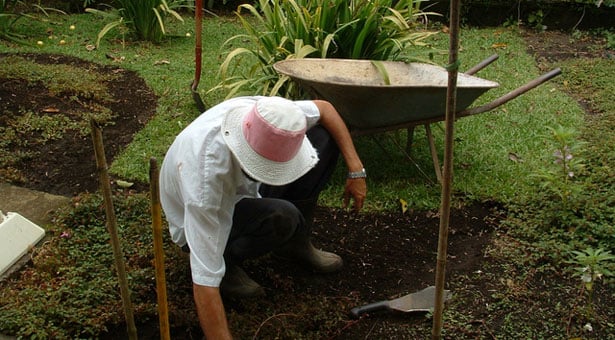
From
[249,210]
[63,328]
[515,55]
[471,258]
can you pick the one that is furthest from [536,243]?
[515,55]

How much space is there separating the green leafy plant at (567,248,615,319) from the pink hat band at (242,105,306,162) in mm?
1326

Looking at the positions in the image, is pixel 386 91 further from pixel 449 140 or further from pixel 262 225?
pixel 449 140

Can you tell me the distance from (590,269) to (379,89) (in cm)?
133

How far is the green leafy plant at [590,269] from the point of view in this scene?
2.63 meters

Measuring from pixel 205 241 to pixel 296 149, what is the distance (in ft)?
1.41

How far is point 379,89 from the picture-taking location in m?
3.40

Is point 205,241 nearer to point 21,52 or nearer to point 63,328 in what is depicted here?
point 63,328

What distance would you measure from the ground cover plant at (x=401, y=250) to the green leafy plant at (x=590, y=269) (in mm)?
11

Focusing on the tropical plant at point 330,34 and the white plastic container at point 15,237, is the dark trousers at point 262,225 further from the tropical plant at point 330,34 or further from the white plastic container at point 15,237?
the tropical plant at point 330,34

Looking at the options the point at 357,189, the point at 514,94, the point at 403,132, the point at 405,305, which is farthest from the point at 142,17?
the point at 405,305

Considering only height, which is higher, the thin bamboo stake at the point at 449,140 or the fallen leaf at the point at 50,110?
the thin bamboo stake at the point at 449,140

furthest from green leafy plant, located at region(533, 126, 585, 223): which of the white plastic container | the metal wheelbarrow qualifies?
the white plastic container

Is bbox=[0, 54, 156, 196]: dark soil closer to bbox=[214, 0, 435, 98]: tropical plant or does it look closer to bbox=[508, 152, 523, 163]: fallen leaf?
bbox=[214, 0, 435, 98]: tropical plant

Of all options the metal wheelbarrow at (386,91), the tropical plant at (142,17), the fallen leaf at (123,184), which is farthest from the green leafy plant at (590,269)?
the tropical plant at (142,17)
